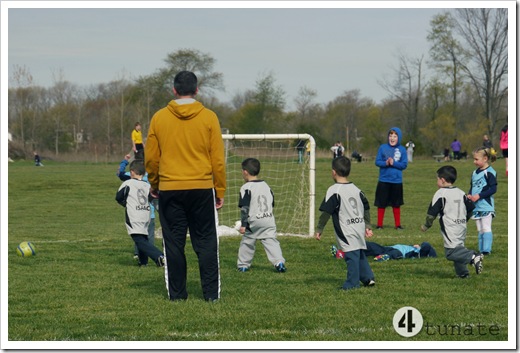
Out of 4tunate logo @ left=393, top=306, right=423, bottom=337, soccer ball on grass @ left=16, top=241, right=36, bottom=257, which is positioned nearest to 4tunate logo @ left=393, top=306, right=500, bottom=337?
4tunate logo @ left=393, top=306, right=423, bottom=337

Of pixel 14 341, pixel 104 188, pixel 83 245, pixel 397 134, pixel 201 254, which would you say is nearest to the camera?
pixel 14 341

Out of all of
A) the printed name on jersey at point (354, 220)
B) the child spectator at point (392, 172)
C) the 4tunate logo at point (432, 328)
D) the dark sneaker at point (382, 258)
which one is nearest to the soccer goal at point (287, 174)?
the child spectator at point (392, 172)

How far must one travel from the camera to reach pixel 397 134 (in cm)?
1588

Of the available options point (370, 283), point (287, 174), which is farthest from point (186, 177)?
point (287, 174)

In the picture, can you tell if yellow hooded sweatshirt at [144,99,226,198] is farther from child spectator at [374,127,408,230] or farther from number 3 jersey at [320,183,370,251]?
child spectator at [374,127,408,230]

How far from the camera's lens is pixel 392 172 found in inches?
632

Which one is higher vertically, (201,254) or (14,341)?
(201,254)

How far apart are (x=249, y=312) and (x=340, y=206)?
1.90 m

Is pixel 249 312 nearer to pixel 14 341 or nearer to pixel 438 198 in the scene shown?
pixel 14 341

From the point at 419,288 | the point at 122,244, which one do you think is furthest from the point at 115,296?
the point at 122,244

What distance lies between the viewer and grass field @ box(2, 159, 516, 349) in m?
6.79

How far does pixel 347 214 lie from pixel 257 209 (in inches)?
68.5

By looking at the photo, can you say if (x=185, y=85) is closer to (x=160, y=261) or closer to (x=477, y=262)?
(x=160, y=261)

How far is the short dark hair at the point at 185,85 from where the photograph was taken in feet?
26.7
